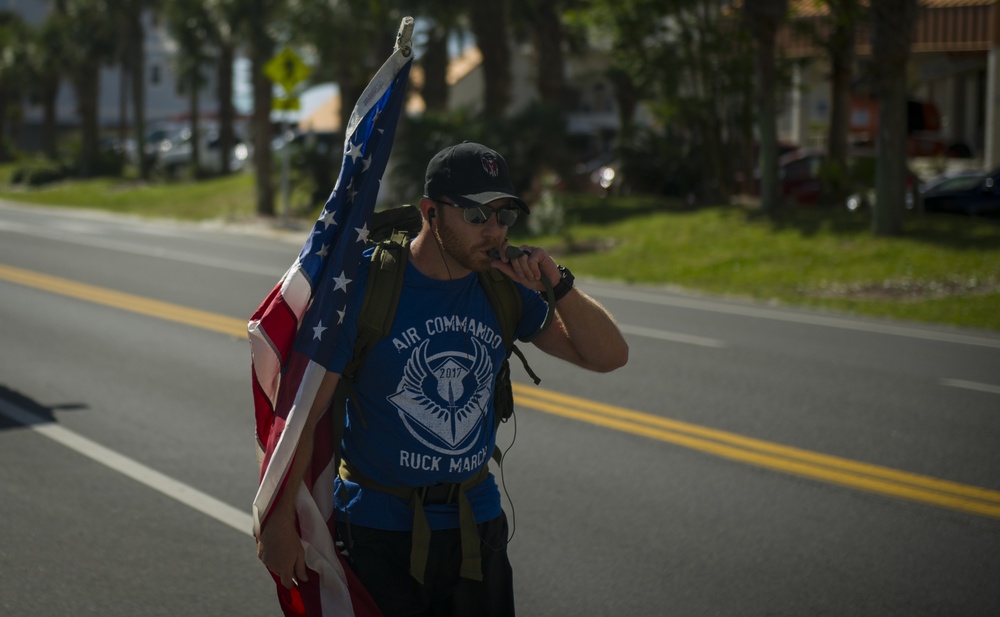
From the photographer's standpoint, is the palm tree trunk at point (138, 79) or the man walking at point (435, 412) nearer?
the man walking at point (435, 412)

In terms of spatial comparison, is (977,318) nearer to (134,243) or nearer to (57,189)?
(134,243)

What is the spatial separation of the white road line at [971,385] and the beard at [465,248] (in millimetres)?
8087

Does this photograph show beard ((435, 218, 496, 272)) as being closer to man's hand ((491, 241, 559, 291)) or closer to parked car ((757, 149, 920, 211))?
man's hand ((491, 241, 559, 291))

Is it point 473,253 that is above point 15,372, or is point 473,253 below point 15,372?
above

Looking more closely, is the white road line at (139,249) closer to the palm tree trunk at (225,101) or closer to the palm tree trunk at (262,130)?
the palm tree trunk at (262,130)

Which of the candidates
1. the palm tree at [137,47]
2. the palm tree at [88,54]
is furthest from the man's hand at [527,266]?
the palm tree at [88,54]

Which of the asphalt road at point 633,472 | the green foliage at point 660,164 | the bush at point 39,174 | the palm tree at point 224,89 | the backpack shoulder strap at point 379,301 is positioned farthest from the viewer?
the bush at point 39,174

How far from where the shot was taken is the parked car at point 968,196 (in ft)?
70.7

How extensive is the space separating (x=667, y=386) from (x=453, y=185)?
717 cm

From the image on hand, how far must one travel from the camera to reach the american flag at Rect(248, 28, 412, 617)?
332 cm

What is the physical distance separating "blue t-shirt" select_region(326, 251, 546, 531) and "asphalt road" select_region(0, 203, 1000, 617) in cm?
66

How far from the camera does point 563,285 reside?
11.5 ft

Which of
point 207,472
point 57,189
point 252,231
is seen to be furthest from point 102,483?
point 57,189

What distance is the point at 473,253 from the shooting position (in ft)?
11.1
